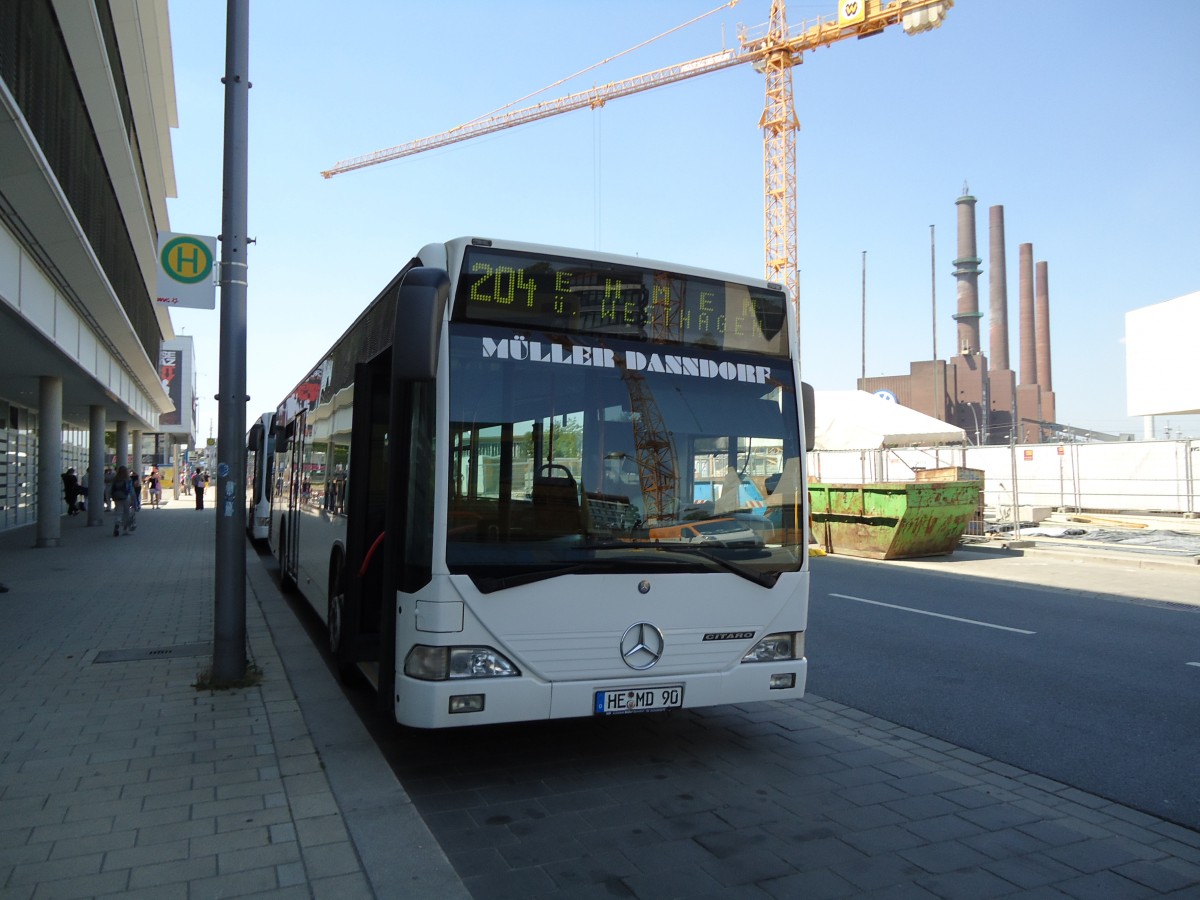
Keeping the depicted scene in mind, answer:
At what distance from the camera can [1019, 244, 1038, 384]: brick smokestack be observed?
82.4m

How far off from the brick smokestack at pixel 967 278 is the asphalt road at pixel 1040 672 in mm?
80957

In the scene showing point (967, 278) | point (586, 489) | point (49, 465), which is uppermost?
point (967, 278)

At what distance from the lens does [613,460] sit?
5059 millimetres

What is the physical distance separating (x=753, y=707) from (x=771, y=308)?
3069 mm

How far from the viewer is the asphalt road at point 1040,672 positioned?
18.3 ft

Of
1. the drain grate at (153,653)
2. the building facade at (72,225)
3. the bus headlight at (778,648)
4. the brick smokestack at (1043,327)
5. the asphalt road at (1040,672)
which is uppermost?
the brick smokestack at (1043,327)

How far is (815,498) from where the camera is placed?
1991cm

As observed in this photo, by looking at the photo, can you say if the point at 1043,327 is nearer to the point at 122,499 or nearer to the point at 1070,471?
the point at 1070,471

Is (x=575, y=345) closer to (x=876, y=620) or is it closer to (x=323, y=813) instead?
(x=323, y=813)

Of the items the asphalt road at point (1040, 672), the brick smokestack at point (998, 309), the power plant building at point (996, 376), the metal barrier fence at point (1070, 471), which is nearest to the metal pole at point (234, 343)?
the asphalt road at point (1040, 672)

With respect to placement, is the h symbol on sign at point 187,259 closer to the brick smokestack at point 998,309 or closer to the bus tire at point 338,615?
the bus tire at point 338,615

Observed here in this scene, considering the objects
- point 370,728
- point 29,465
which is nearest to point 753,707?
point 370,728

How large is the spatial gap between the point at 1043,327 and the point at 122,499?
81.2 m

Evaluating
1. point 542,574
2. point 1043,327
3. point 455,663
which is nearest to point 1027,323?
point 1043,327
